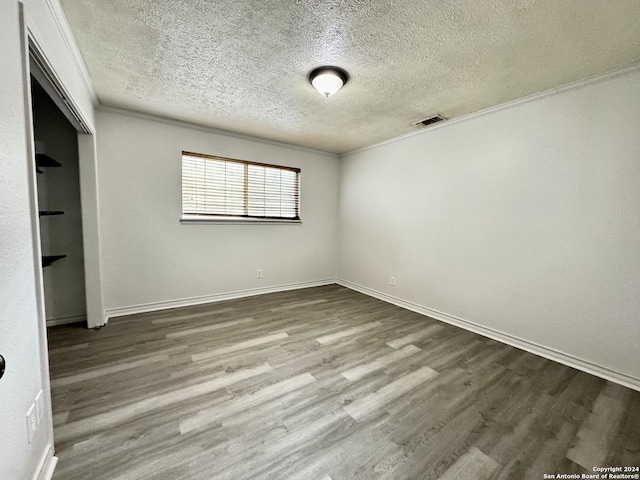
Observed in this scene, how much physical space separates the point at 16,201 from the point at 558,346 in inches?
Answer: 148

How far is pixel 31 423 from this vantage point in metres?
1.07

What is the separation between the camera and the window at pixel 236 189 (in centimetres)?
341

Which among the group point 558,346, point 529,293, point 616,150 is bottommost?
point 558,346

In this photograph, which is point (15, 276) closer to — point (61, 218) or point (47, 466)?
point (47, 466)

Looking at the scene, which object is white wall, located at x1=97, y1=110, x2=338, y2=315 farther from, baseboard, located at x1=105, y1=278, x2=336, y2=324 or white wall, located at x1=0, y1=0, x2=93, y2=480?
white wall, located at x1=0, y1=0, x2=93, y2=480

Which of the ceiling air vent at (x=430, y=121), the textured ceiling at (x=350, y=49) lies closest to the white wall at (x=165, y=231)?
the textured ceiling at (x=350, y=49)

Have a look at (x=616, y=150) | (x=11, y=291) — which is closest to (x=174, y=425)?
(x=11, y=291)

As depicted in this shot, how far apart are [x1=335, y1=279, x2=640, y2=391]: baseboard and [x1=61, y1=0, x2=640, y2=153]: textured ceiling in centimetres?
236

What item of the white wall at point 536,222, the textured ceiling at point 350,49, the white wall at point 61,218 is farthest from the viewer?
the white wall at point 61,218

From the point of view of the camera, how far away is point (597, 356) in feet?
6.83

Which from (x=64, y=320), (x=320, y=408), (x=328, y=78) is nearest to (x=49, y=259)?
(x=64, y=320)

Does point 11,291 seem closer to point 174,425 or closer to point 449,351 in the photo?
point 174,425

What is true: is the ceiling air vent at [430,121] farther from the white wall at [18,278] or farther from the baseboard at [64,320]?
the baseboard at [64,320]

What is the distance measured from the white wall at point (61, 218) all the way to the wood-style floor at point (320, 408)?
0.31 m
